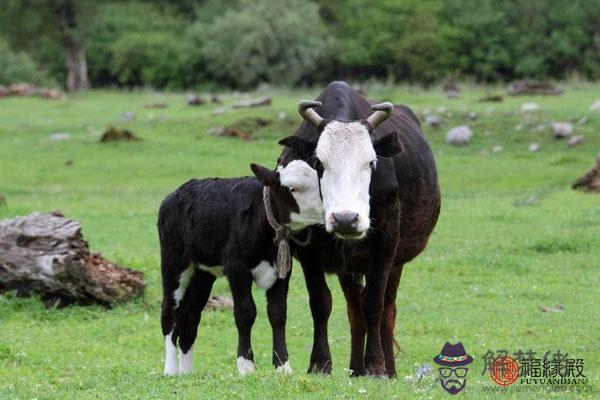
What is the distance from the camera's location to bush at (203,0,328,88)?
178 ft

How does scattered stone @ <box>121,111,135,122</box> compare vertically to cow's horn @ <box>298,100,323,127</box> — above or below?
below

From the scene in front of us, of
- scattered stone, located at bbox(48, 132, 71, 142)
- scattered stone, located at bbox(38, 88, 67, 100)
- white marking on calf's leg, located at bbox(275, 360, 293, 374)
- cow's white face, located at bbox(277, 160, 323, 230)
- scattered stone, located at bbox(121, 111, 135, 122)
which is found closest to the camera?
cow's white face, located at bbox(277, 160, 323, 230)

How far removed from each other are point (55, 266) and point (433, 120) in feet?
60.4

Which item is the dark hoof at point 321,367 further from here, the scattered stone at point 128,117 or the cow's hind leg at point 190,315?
the scattered stone at point 128,117

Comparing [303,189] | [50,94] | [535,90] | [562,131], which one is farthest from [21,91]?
[303,189]

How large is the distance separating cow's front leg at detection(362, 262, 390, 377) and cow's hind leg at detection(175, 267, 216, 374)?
1.55 m

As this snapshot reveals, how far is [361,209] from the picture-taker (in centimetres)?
796

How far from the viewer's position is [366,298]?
358 inches

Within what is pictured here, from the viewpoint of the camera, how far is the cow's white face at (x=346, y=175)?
7812 millimetres

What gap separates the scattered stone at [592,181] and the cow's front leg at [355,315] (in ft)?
41.1

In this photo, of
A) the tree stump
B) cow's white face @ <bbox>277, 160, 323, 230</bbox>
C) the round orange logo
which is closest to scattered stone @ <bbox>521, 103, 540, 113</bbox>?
the tree stump

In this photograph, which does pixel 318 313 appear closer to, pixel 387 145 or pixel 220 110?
pixel 387 145

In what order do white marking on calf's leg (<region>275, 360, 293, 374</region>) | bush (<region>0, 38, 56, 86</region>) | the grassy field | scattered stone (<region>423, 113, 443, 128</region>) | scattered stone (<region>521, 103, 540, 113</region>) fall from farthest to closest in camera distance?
1. bush (<region>0, 38, 56, 86</region>)
2. scattered stone (<region>521, 103, 540, 113</region>)
3. scattered stone (<region>423, 113, 443, 128</region>)
4. the grassy field
5. white marking on calf's leg (<region>275, 360, 293, 374</region>)

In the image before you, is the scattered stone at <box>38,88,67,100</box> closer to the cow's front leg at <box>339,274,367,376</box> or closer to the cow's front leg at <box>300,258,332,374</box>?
the cow's front leg at <box>339,274,367,376</box>
